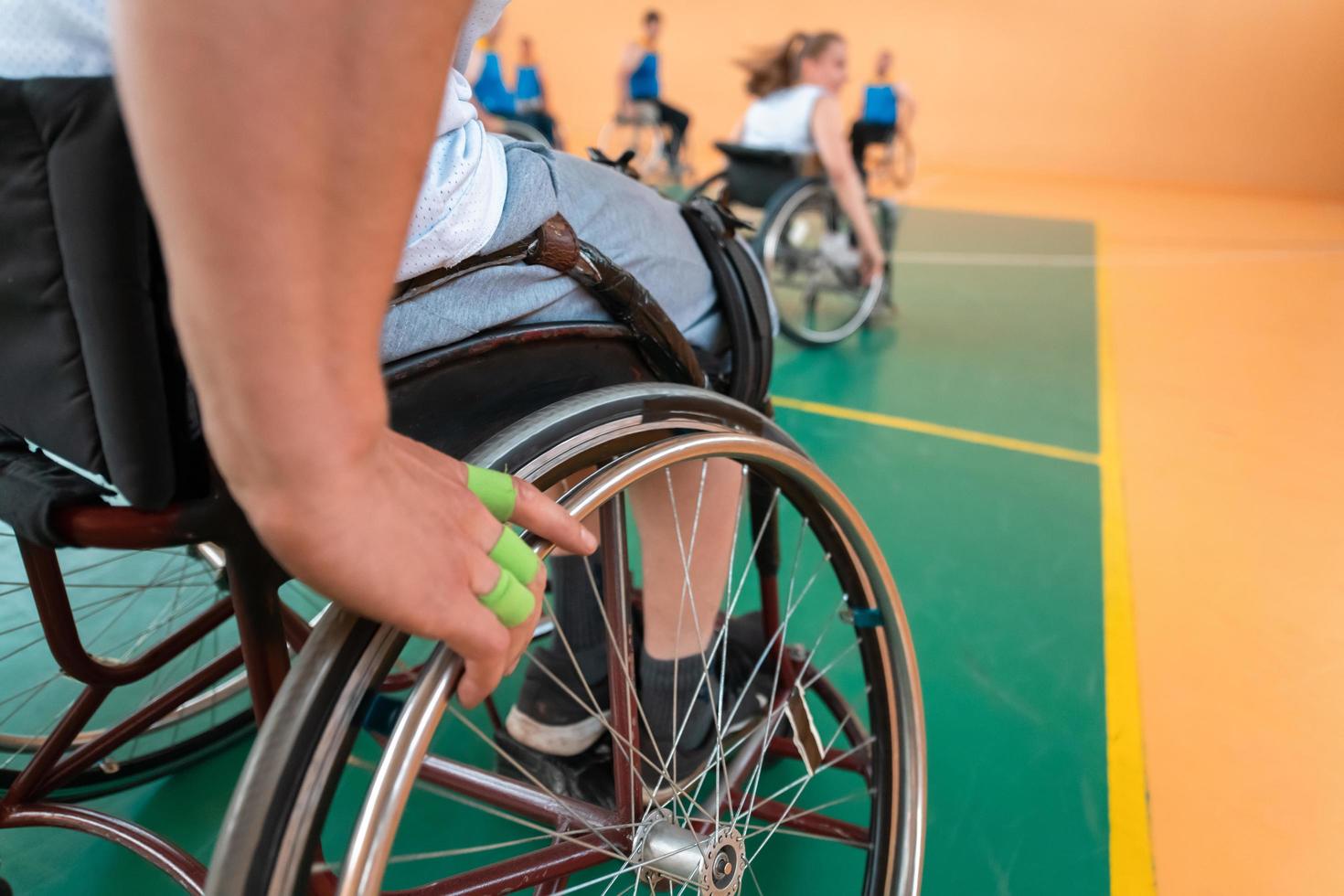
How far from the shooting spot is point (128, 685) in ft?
4.21

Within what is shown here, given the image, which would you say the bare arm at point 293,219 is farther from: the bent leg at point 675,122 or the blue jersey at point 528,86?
the blue jersey at point 528,86

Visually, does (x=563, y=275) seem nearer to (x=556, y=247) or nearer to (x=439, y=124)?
(x=556, y=247)

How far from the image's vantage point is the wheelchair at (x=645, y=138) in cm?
767

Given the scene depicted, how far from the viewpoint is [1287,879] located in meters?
1.15

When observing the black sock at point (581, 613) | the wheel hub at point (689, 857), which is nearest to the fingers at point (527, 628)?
the wheel hub at point (689, 857)

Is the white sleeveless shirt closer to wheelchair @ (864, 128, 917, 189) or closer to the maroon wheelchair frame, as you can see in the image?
the maroon wheelchair frame

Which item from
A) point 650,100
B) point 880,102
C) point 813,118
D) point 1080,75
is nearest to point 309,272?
point 813,118

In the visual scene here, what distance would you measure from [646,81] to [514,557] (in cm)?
790

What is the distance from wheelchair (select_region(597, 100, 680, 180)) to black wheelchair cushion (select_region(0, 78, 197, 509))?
23.5ft

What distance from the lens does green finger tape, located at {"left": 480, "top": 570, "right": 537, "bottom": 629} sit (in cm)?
44

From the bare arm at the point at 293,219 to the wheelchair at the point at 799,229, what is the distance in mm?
2673

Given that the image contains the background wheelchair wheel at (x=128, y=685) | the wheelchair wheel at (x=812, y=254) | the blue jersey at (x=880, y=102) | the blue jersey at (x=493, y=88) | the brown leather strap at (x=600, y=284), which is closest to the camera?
the brown leather strap at (x=600, y=284)

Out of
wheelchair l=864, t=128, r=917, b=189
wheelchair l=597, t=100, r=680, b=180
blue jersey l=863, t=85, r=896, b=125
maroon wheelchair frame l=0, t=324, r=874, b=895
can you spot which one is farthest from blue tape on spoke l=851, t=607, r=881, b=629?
wheelchair l=864, t=128, r=917, b=189

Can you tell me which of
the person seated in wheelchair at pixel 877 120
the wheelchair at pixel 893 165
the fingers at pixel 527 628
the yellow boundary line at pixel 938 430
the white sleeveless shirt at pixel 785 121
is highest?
the wheelchair at pixel 893 165
